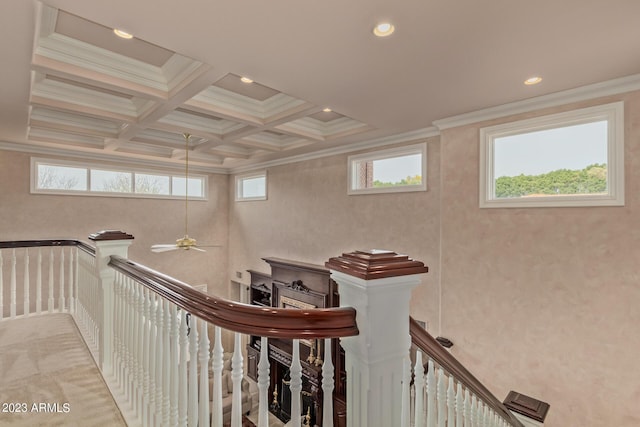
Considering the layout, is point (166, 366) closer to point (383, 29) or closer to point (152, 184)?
point (383, 29)

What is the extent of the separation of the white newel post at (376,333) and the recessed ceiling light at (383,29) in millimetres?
1627

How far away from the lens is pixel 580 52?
2248 mm

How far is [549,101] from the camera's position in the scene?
304 centimetres

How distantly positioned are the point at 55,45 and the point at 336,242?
4227 mm

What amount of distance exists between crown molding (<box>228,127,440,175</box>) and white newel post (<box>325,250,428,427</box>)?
3.61m

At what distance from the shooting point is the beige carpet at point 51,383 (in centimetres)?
181

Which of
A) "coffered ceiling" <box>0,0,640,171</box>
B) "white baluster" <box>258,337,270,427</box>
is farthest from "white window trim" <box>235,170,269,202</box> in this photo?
"white baluster" <box>258,337,270,427</box>

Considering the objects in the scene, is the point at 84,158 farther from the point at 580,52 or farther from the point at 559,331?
the point at 559,331

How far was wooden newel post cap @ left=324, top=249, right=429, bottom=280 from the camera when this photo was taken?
898 mm

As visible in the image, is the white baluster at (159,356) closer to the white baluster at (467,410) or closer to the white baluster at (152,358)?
the white baluster at (152,358)

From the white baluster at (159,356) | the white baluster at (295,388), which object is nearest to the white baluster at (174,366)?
the white baluster at (159,356)

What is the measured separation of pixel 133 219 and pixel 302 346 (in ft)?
13.8

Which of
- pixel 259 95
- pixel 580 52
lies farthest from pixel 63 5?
pixel 580 52

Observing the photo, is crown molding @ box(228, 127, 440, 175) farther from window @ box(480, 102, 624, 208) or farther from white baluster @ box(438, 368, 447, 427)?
white baluster @ box(438, 368, 447, 427)
